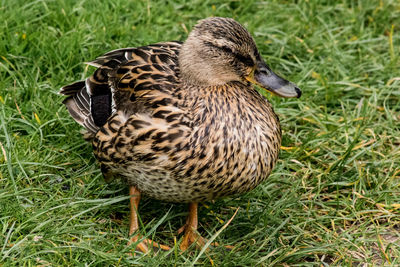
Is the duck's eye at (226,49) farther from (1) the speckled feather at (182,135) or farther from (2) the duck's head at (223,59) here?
(1) the speckled feather at (182,135)

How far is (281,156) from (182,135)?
4.10 feet

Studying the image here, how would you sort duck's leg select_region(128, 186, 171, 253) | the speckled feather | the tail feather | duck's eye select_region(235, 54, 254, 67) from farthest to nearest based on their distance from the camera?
the tail feather, duck's leg select_region(128, 186, 171, 253), duck's eye select_region(235, 54, 254, 67), the speckled feather

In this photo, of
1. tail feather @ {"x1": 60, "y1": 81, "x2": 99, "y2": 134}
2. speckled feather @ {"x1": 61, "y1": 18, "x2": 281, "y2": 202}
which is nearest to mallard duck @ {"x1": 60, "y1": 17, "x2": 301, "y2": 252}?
speckled feather @ {"x1": 61, "y1": 18, "x2": 281, "y2": 202}

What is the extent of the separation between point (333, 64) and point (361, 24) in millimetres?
689

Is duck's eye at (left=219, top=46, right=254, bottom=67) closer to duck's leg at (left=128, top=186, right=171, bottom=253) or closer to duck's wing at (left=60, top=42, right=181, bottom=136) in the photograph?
duck's wing at (left=60, top=42, right=181, bottom=136)

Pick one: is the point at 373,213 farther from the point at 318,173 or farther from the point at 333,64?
the point at 333,64

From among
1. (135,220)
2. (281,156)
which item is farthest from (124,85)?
(281,156)

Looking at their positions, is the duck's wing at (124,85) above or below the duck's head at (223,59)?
below

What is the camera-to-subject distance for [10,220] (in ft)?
12.8

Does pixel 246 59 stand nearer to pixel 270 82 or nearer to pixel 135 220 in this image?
pixel 270 82

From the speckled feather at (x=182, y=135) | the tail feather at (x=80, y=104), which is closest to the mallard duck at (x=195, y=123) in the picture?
the speckled feather at (x=182, y=135)

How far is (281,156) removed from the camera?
15.5ft

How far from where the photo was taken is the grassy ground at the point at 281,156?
154 inches

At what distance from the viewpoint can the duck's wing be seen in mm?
3895
